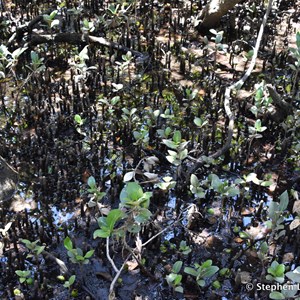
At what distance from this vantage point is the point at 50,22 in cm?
545

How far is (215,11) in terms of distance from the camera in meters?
5.86

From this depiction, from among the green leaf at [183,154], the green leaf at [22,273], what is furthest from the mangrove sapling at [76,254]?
the green leaf at [183,154]

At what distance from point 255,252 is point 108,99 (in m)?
2.16

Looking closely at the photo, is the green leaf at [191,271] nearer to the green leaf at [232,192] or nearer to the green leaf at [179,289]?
the green leaf at [179,289]

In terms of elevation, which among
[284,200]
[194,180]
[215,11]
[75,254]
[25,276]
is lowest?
[25,276]

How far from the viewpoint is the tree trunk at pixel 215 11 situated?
583 centimetres

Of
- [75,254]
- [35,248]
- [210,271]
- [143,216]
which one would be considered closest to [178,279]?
[210,271]

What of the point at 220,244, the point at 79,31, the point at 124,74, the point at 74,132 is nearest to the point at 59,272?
the point at 220,244

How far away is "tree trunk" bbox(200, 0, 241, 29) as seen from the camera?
19.1 ft

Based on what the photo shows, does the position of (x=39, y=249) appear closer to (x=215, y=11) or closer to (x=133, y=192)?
(x=133, y=192)

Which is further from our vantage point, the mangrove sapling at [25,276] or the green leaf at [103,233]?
the mangrove sapling at [25,276]

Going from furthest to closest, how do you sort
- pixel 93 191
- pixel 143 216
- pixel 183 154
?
pixel 183 154 < pixel 93 191 < pixel 143 216

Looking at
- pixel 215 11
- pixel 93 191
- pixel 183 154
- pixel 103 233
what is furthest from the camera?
pixel 215 11

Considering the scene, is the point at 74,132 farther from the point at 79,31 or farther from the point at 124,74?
the point at 79,31
